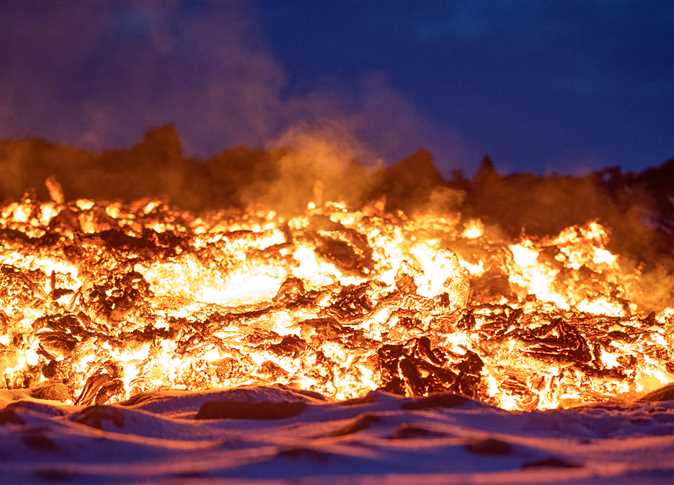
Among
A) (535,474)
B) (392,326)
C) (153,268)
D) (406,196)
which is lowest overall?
(535,474)

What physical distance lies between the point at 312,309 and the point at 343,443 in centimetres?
399

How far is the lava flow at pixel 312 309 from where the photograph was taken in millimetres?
8141

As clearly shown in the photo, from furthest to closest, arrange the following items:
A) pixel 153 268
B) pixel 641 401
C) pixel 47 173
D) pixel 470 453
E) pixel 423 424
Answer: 1. pixel 47 173
2. pixel 153 268
3. pixel 641 401
4. pixel 423 424
5. pixel 470 453

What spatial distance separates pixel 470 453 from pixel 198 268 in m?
5.59

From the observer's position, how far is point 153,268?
9.53 m

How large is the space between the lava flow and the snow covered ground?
5.47 feet

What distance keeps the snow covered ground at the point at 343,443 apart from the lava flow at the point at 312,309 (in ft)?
5.47

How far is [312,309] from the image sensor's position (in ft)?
28.9

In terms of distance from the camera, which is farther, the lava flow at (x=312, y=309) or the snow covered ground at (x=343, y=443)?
the lava flow at (x=312, y=309)

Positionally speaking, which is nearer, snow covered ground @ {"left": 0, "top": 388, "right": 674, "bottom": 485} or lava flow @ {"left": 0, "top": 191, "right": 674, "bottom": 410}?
snow covered ground @ {"left": 0, "top": 388, "right": 674, "bottom": 485}

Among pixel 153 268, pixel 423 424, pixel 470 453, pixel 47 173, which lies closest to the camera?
pixel 470 453

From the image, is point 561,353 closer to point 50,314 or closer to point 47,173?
point 50,314

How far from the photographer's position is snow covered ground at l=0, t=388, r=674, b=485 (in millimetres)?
4285

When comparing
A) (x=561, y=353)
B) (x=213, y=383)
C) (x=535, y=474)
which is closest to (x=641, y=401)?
(x=561, y=353)
